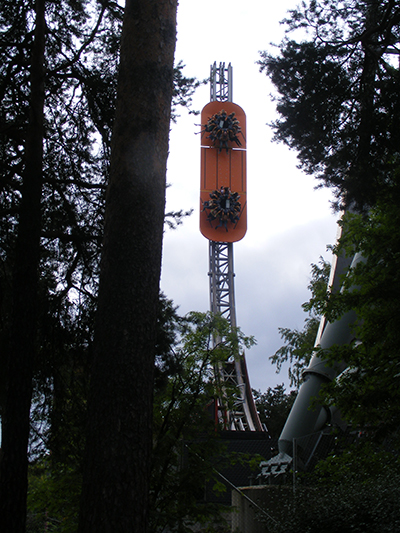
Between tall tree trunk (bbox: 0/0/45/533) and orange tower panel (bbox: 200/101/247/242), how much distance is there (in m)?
27.6

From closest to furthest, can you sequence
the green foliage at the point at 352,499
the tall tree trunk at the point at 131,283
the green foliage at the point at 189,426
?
the tall tree trunk at the point at 131,283, the green foliage at the point at 189,426, the green foliage at the point at 352,499

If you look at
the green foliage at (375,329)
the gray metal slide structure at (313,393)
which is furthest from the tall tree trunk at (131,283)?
the gray metal slide structure at (313,393)

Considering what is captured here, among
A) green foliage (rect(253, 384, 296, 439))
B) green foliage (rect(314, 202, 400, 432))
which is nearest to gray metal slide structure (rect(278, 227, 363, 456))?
green foliage (rect(314, 202, 400, 432))

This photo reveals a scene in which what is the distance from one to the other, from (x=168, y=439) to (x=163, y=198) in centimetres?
236

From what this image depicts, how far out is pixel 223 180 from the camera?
34.2m

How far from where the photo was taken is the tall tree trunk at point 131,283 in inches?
106

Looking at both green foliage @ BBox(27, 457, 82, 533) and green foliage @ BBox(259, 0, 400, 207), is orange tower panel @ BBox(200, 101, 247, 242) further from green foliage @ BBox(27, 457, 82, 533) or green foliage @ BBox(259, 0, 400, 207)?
green foliage @ BBox(27, 457, 82, 533)

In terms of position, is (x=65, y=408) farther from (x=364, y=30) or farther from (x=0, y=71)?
(x=364, y=30)

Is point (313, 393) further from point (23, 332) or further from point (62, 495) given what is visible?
point (23, 332)

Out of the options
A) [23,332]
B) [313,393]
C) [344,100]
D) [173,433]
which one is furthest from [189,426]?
[313,393]

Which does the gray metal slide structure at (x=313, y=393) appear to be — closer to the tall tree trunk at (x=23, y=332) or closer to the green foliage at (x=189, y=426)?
the green foliage at (x=189, y=426)

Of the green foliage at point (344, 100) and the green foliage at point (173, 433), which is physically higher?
the green foliage at point (344, 100)

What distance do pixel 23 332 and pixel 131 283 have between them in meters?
1.88

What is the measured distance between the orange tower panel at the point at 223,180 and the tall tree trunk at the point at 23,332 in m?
27.6
